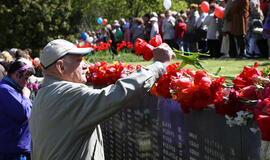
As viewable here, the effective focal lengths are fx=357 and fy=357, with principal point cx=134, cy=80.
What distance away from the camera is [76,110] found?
90.7 inches

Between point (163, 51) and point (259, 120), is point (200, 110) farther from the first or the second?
point (259, 120)

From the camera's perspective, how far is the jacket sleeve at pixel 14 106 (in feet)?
12.8

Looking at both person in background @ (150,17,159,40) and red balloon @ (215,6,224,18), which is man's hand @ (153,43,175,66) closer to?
red balloon @ (215,6,224,18)

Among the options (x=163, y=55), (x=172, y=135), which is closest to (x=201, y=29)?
(x=172, y=135)

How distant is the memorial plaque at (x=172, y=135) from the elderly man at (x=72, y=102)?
61 centimetres

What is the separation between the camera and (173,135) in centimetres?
315

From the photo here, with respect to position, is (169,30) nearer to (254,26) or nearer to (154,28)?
(154,28)

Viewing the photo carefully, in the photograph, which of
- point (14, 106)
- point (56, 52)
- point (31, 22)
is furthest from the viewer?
point (31, 22)

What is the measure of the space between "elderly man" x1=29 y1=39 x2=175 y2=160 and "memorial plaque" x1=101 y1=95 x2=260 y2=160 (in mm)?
612

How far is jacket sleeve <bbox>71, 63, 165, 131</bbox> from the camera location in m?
2.21

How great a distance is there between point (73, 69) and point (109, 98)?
46cm

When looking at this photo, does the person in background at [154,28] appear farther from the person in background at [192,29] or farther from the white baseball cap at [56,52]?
the white baseball cap at [56,52]

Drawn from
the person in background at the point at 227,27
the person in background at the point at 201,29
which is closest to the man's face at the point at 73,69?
the person in background at the point at 227,27

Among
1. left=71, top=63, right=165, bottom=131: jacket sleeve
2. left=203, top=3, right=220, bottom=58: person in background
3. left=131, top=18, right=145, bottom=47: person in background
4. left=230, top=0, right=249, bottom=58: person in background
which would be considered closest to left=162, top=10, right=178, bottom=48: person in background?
left=131, top=18, right=145, bottom=47: person in background
